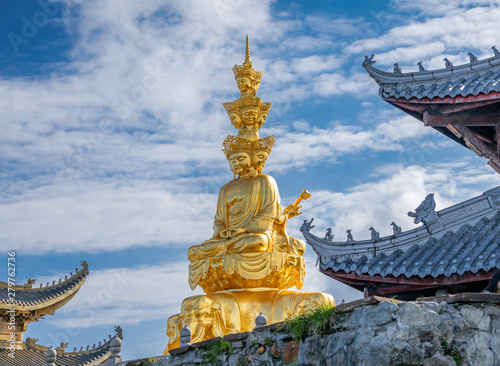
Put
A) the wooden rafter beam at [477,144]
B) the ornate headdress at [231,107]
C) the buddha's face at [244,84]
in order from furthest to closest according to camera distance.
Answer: the wooden rafter beam at [477,144]
the buddha's face at [244,84]
the ornate headdress at [231,107]

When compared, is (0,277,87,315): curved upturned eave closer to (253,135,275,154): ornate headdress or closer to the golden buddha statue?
the golden buddha statue

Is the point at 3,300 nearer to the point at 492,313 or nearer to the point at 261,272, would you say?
the point at 261,272

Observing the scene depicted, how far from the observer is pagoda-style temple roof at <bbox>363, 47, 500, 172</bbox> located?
11.7 metres

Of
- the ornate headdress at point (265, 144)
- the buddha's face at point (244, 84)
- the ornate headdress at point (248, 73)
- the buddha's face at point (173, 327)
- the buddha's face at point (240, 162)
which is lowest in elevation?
the buddha's face at point (173, 327)

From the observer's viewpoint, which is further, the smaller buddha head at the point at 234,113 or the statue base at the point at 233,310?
the smaller buddha head at the point at 234,113

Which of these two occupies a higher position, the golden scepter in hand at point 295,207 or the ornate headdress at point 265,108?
the ornate headdress at point 265,108

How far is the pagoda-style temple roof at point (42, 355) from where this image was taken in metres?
18.0

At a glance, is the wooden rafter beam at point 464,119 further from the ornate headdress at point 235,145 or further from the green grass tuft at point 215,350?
the green grass tuft at point 215,350

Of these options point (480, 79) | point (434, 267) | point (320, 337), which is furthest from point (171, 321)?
point (480, 79)

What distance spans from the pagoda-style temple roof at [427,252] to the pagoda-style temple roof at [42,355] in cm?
786

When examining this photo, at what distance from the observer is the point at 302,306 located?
8508 mm

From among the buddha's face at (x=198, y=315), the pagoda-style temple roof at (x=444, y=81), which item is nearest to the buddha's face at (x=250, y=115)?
the buddha's face at (x=198, y=315)

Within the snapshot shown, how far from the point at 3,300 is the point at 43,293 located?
1.31m

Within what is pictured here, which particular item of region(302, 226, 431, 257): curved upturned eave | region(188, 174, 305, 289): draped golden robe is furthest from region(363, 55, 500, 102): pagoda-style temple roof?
region(188, 174, 305, 289): draped golden robe
